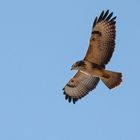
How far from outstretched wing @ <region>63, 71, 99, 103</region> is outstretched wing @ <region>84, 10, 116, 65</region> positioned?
1.22 m

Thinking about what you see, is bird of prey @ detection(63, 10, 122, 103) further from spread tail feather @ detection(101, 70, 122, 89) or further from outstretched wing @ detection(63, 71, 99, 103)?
outstretched wing @ detection(63, 71, 99, 103)

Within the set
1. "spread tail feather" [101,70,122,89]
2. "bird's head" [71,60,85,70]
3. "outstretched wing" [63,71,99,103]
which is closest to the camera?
"spread tail feather" [101,70,122,89]

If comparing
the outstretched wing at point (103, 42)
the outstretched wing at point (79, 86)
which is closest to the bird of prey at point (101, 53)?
the outstretched wing at point (103, 42)

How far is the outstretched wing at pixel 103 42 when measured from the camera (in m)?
17.5

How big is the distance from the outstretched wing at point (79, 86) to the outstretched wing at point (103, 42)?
122 centimetres

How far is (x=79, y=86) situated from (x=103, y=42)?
2.03 meters

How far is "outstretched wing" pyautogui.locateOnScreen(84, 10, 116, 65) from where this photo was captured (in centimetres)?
1755

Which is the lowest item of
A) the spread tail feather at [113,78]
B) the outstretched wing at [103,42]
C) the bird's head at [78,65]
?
the spread tail feather at [113,78]

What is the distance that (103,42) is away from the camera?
1764 cm

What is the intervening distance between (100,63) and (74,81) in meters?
1.78

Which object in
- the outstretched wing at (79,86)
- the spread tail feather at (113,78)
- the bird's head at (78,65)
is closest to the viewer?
the spread tail feather at (113,78)

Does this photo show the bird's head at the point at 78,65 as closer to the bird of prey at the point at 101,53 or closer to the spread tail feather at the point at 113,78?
the bird of prey at the point at 101,53

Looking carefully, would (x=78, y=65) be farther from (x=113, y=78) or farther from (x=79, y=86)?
(x=79, y=86)

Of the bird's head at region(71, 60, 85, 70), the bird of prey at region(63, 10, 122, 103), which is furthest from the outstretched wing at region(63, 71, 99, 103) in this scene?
the bird's head at region(71, 60, 85, 70)
